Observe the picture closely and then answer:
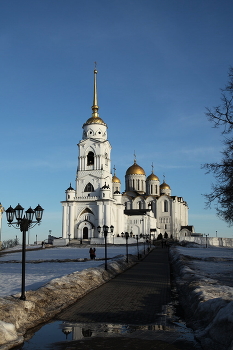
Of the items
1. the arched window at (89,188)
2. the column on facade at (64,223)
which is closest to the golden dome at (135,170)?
the arched window at (89,188)

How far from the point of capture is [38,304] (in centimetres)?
956

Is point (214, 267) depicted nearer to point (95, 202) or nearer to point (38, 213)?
point (38, 213)

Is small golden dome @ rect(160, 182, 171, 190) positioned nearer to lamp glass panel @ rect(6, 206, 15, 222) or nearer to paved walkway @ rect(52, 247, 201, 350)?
paved walkway @ rect(52, 247, 201, 350)

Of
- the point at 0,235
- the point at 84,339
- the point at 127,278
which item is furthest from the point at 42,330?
the point at 0,235

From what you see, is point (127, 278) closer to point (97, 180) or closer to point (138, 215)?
→ point (97, 180)

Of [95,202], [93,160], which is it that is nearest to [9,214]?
[95,202]

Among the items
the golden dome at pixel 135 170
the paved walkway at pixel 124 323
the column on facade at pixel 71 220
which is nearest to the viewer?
the paved walkway at pixel 124 323

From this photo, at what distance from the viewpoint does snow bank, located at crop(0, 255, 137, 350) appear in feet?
22.7

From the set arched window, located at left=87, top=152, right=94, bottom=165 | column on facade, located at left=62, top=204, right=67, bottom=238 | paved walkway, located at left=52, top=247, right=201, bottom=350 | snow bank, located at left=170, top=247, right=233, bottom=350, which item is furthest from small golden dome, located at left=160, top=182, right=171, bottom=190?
snow bank, located at left=170, top=247, right=233, bottom=350

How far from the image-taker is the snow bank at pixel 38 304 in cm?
693

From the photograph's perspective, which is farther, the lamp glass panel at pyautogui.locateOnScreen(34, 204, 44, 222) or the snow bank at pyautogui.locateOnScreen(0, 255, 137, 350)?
the lamp glass panel at pyautogui.locateOnScreen(34, 204, 44, 222)

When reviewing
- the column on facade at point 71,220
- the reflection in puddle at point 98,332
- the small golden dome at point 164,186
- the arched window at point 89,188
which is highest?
the small golden dome at point 164,186

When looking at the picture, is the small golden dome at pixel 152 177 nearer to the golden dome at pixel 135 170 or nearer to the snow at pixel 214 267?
the golden dome at pixel 135 170

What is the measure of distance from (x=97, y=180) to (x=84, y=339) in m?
60.0
